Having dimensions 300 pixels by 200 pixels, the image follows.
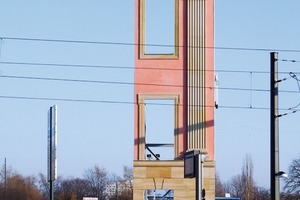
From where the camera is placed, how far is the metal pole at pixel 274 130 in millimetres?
33844

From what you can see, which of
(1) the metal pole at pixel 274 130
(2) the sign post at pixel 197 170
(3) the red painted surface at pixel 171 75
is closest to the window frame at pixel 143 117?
A: (3) the red painted surface at pixel 171 75

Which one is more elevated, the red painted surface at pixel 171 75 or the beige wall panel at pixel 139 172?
the red painted surface at pixel 171 75

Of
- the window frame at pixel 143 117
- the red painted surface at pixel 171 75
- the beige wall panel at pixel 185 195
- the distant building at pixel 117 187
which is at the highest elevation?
the red painted surface at pixel 171 75

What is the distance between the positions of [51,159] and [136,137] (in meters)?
10.7

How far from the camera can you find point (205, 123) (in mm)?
40188

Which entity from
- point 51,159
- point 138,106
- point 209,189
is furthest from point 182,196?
point 51,159

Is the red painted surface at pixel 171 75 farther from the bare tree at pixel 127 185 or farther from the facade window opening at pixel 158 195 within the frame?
the bare tree at pixel 127 185

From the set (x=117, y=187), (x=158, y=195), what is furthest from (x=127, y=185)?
(x=158, y=195)

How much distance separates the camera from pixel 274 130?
3434 centimetres

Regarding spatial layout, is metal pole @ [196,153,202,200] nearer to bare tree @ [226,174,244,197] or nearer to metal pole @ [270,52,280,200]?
metal pole @ [270,52,280,200]

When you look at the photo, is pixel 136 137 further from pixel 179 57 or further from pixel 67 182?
pixel 67 182

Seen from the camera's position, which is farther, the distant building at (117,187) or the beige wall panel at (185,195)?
the distant building at (117,187)

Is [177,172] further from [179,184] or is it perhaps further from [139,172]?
[139,172]

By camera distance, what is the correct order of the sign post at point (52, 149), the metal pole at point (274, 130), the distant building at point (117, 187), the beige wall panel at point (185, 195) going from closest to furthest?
the sign post at point (52, 149)
the metal pole at point (274, 130)
the beige wall panel at point (185, 195)
the distant building at point (117, 187)
